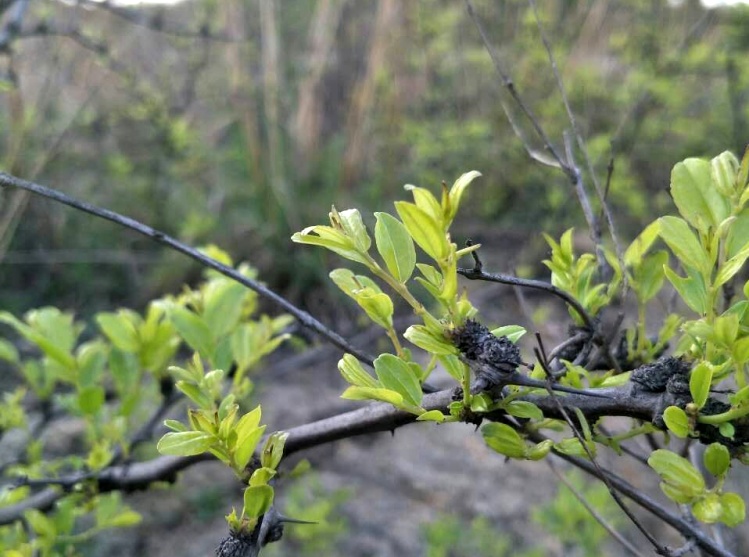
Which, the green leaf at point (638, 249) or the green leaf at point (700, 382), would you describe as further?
the green leaf at point (638, 249)

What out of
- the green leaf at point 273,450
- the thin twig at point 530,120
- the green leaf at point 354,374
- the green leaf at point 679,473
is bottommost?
the green leaf at point 679,473

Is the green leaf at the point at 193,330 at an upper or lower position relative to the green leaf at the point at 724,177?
lower

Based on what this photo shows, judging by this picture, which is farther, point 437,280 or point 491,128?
point 491,128

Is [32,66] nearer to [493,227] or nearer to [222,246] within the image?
[222,246]

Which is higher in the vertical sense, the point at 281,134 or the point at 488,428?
the point at 281,134

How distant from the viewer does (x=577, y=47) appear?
2.91 meters

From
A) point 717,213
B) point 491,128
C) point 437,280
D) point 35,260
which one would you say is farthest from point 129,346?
point 491,128

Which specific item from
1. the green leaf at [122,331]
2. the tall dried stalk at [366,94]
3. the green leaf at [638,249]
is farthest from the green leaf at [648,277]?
the tall dried stalk at [366,94]

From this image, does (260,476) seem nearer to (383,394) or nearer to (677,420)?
(383,394)

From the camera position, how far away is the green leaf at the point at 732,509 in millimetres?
400

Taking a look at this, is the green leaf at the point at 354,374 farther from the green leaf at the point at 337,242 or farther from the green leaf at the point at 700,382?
the green leaf at the point at 700,382

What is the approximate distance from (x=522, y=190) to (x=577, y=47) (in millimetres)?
744

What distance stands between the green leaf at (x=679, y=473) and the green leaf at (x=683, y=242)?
124 millimetres

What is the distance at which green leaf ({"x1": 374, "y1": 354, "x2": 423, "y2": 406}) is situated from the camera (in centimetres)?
44
